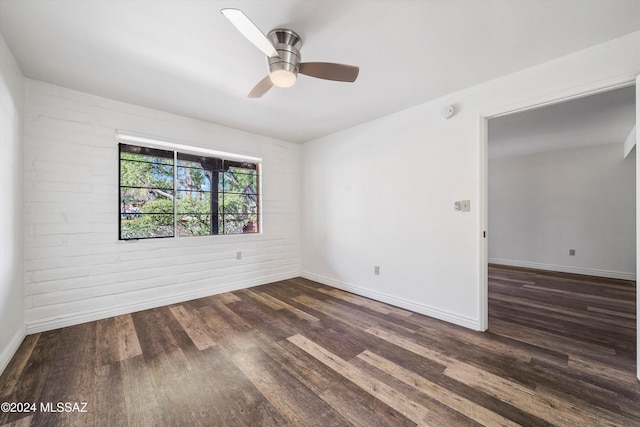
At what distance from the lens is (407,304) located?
3.00m

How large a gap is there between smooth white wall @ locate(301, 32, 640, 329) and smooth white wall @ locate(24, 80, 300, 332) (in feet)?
5.97

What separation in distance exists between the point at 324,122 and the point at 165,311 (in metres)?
3.10

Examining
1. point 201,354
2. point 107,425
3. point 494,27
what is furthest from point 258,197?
point 494,27

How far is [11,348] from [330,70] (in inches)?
128

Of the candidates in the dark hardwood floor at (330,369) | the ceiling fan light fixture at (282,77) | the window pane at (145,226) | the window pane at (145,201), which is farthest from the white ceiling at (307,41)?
the dark hardwood floor at (330,369)

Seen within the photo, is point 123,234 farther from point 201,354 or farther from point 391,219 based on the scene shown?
point 391,219

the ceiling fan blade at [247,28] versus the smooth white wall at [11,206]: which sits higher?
the ceiling fan blade at [247,28]

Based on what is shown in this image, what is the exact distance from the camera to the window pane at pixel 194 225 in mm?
3340

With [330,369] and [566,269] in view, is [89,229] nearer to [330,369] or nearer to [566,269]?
[330,369]

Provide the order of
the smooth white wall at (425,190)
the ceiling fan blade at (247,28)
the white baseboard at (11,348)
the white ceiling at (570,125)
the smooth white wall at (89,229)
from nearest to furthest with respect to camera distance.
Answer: the ceiling fan blade at (247,28) < the white baseboard at (11,348) < the smooth white wall at (425,190) < the smooth white wall at (89,229) < the white ceiling at (570,125)

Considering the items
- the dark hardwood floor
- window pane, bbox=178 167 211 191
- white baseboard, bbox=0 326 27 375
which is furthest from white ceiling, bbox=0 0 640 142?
the dark hardwood floor

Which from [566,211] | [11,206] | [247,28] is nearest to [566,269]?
[566,211]

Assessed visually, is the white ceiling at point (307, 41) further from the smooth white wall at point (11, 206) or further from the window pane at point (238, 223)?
the window pane at point (238, 223)

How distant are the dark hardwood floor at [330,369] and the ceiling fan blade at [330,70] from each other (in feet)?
7.00
